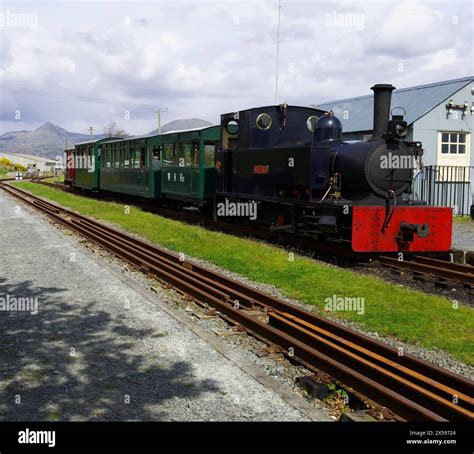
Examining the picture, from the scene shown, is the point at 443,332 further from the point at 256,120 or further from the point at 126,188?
the point at 126,188

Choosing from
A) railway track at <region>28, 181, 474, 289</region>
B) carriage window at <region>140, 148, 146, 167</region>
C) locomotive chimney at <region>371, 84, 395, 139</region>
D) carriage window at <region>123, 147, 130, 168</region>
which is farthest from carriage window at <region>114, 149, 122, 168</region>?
locomotive chimney at <region>371, 84, 395, 139</region>

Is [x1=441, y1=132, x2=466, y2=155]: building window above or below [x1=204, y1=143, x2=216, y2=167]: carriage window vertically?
above

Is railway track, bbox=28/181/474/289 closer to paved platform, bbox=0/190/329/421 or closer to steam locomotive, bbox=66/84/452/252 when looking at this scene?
steam locomotive, bbox=66/84/452/252

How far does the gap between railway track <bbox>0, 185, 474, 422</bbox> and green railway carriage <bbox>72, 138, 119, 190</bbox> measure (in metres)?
22.0

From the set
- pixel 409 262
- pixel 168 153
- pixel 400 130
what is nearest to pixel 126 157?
pixel 168 153

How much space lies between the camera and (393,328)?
6156mm

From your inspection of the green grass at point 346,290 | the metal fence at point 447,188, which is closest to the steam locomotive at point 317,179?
the green grass at point 346,290

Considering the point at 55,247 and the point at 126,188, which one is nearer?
the point at 55,247

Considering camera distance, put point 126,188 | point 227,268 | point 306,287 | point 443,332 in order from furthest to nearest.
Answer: point 126,188 < point 227,268 < point 306,287 < point 443,332

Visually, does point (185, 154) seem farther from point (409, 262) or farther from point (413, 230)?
point (409, 262)

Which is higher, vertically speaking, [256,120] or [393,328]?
[256,120]

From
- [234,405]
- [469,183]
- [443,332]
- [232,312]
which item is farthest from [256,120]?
[469,183]

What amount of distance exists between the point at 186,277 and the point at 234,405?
179 inches

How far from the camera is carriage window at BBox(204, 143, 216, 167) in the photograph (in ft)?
54.1
